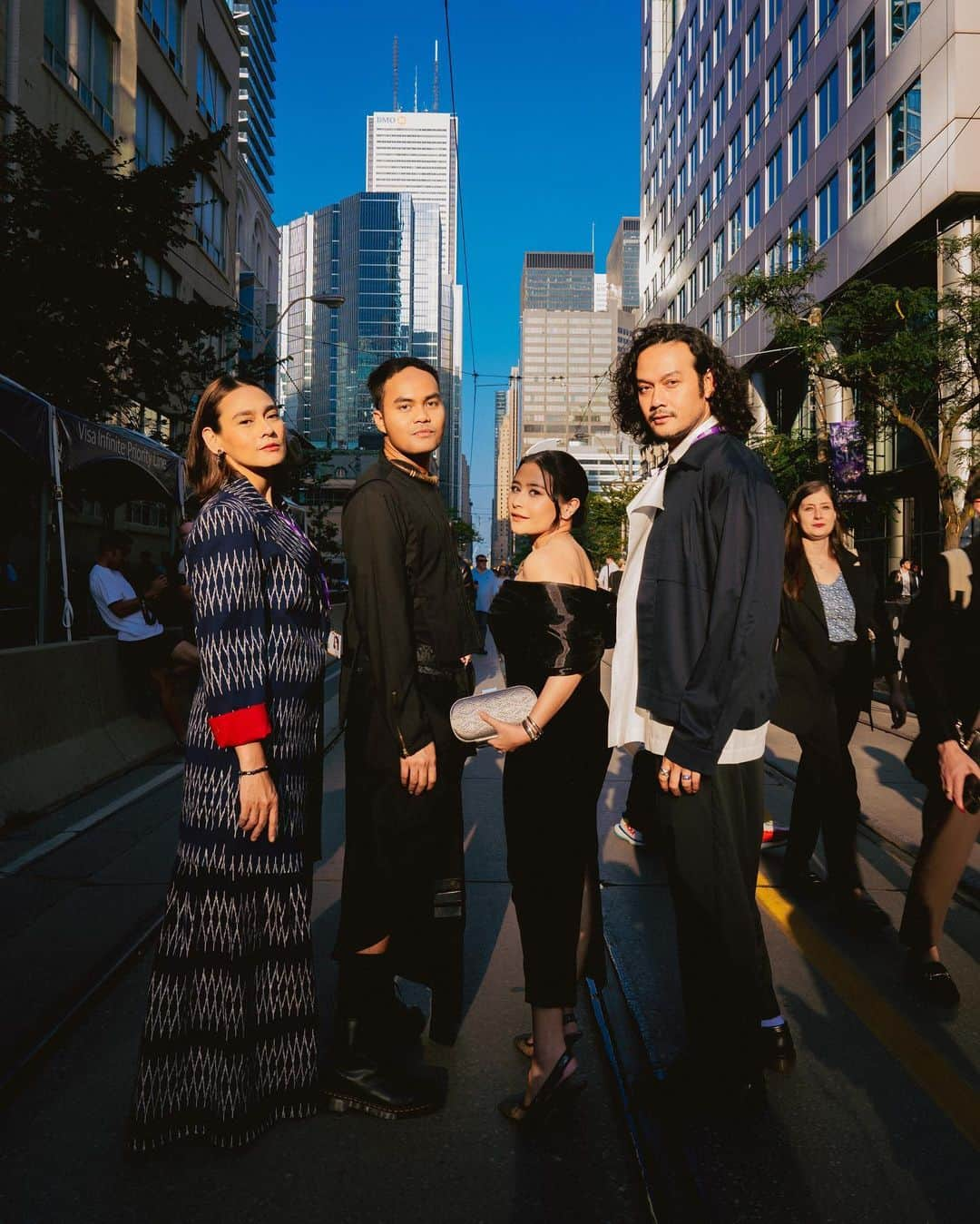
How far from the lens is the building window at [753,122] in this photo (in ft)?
113

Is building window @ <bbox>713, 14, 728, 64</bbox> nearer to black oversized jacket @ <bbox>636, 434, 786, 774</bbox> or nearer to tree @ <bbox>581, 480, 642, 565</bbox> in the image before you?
tree @ <bbox>581, 480, 642, 565</bbox>

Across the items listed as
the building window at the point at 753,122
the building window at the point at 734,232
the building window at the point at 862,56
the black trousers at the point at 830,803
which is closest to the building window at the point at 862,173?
the building window at the point at 862,56

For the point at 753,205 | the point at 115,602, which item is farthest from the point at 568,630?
the point at 753,205

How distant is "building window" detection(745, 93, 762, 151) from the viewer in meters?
34.3

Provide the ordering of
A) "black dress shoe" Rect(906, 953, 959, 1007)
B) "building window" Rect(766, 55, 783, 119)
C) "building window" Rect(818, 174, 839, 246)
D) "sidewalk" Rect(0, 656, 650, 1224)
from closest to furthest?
"sidewalk" Rect(0, 656, 650, 1224) < "black dress shoe" Rect(906, 953, 959, 1007) < "building window" Rect(818, 174, 839, 246) < "building window" Rect(766, 55, 783, 119)

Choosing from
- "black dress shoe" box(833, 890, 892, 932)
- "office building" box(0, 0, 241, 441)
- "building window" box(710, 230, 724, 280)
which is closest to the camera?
"black dress shoe" box(833, 890, 892, 932)

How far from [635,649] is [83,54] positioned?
23441 mm

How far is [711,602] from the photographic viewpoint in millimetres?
2422

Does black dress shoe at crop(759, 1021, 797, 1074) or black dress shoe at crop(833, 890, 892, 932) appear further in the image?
black dress shoe at crop(833, 890, 892, 932)

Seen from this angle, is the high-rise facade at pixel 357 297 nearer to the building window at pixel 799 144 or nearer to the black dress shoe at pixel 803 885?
the building window at pixel 799 144

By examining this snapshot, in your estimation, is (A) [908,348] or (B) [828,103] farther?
(B) [828,103]

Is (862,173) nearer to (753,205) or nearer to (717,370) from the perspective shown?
(753,205)

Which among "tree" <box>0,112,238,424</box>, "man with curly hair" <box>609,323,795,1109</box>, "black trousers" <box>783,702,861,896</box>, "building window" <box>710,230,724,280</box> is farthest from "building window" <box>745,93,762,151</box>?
"man with curly hair" <box>609,323,795,1109</box>

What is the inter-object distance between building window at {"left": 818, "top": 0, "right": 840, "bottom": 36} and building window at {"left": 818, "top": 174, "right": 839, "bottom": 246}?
176 inches
